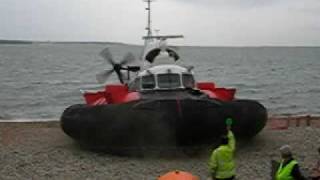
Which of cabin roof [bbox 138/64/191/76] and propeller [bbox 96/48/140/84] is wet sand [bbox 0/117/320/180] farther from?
propeller [bbox 96/48/140/84]

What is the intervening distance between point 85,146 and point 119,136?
3.53 feet

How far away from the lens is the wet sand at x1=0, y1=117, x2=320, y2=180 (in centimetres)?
912

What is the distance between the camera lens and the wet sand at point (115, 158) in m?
9.12

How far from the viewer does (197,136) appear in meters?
10.5

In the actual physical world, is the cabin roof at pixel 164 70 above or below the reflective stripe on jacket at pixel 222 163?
above

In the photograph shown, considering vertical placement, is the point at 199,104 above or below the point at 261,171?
above

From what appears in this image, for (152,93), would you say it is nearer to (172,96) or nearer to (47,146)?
(172,96)

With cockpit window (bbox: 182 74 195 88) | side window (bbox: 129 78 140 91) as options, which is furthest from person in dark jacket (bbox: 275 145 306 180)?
side window (bbox: 129 78 140 91)

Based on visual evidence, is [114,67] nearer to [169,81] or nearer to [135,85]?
[135,85]

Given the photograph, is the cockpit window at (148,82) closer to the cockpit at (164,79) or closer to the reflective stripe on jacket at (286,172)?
the cockpit at (164,79)

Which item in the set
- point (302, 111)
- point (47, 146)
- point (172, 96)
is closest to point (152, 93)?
A: point (172, 96)

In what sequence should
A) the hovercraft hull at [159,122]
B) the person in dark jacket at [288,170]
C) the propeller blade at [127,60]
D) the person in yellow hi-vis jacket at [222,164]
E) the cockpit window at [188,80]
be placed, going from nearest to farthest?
the person in dark jacket at [288,170], the person in yellow hi-vis jacket at [222,164], the hovercraft hull at [159,122], the cockpit window at [188,80], the propeller blade at [127,60]

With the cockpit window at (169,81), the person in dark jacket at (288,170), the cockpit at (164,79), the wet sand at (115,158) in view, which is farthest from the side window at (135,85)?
the person in dark jacket at (288,170)

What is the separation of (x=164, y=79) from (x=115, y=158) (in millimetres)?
2225
